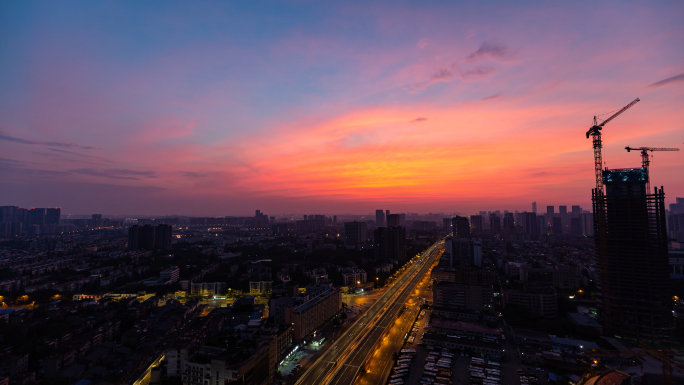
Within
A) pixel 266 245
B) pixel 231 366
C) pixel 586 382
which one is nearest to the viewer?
pixel 231 366

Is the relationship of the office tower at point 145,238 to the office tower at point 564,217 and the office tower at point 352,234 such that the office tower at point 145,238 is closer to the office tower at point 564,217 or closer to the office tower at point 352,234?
the office tower at point 352,234

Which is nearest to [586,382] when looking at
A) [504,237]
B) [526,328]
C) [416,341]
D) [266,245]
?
[526,328]

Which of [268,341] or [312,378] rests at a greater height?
[268,341]

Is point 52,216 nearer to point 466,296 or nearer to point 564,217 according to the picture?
point 466,296

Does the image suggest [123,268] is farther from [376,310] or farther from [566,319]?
[566,319]

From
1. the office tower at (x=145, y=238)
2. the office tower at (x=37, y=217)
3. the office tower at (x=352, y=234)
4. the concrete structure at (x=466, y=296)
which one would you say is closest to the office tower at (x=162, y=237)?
the office tower at (x=145, y=238)

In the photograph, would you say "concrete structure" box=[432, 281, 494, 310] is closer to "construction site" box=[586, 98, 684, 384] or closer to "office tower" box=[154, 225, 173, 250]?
"construction site" box=[586, 98, 684, 384]
